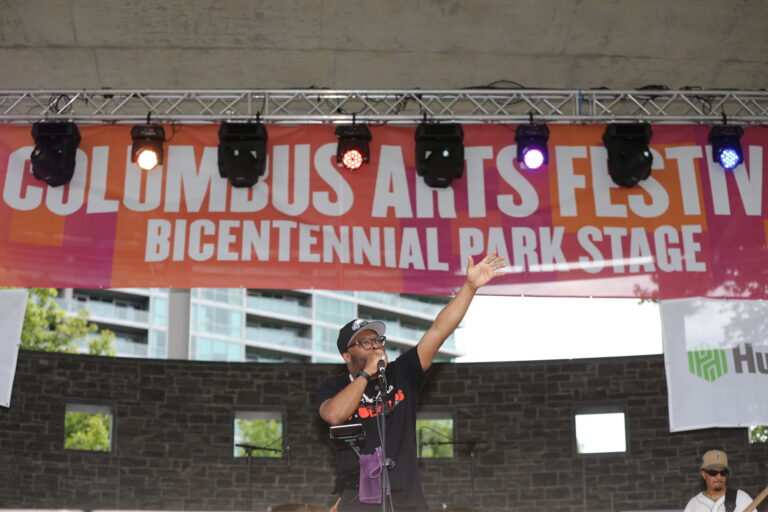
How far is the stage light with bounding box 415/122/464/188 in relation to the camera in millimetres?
7578

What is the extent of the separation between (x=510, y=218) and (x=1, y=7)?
412 centimetres

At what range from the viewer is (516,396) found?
43.9 ft

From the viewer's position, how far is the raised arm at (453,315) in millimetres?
4688

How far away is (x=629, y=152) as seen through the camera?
24.9 feet

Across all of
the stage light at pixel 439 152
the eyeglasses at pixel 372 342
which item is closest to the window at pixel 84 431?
the stage light at pixel 439 152

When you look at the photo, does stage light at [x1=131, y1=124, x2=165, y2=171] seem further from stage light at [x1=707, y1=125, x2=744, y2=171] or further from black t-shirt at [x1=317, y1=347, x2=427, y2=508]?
stage light at [x1=707, y1=125, x2=744, y2=171]

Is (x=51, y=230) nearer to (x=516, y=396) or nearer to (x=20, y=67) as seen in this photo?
(x=20, y=67)

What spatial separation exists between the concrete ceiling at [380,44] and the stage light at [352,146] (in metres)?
0.41

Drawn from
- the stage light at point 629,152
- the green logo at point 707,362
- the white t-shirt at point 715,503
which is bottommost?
the white t-shirt at point 715,503

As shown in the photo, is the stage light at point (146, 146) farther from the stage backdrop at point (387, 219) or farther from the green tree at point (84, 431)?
the green tree at point (84, 431)

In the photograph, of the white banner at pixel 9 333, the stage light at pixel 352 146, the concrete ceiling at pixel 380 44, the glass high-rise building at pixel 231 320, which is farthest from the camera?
the glass high-rise building at pixel 231 320

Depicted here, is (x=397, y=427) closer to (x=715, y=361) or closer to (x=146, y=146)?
(x=146, y=146)

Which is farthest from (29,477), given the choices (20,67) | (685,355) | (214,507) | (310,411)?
(685,355)

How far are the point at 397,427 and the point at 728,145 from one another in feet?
15.2
